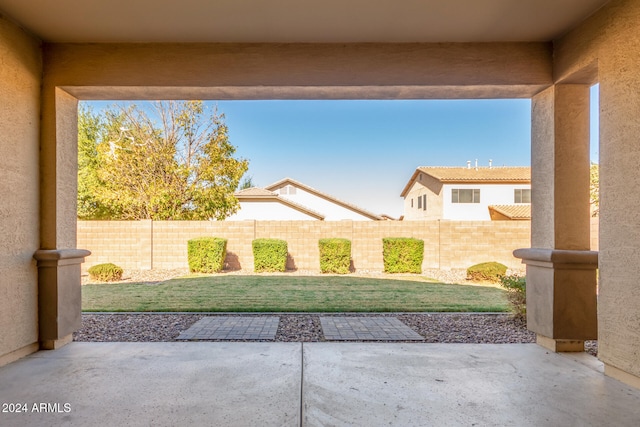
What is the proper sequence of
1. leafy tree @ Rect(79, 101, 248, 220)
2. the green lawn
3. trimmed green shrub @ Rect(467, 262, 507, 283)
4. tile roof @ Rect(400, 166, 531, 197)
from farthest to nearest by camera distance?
tile roof @ Rect(400, 166, 531, 197), leafy tree @ Rect(79, 101, 248, 220), trimmed green shrub @ Rect(467, 262, 507, 283), the green lawn

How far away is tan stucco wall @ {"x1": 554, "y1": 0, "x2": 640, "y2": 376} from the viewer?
2.98m

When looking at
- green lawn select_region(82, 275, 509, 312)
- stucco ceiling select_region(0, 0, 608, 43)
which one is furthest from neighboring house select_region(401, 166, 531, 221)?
stucco ceiling select_region(0, 0, 608, 43)

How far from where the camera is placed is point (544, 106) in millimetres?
4152

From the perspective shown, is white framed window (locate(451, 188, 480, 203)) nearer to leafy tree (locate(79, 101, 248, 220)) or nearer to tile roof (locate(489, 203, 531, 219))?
tile roof (locate(489, 203, 531, 219))

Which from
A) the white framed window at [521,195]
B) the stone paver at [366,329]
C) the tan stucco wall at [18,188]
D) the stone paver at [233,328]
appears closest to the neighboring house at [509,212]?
the white framed window at [521,195]

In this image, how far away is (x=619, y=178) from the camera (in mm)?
3113

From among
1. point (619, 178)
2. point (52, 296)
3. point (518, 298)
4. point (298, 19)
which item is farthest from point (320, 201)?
point (619, 178)

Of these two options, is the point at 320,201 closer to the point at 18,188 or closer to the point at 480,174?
the point at 480,174

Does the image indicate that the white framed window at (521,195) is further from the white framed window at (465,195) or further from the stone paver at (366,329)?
the stone paver at (366,329)

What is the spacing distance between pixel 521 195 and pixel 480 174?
2741mm

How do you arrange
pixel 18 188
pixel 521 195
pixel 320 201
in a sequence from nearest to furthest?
pixel 18 188, pixel 521 195, pixel 320 201

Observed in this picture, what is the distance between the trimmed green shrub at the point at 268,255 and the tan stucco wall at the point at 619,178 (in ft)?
28.6

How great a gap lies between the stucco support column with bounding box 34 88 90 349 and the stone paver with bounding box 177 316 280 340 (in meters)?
1.21

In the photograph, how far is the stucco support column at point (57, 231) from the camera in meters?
3.85
